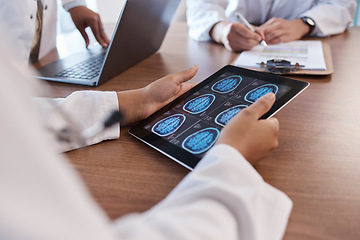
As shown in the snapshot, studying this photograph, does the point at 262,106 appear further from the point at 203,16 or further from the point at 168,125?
the point at 203,16

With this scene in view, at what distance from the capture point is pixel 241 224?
34cm

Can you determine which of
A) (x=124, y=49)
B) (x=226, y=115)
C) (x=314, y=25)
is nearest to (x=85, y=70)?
(x=124, y=49)

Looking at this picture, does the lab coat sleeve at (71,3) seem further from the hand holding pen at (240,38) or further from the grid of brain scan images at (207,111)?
the grid of brain scan images at (207,111)

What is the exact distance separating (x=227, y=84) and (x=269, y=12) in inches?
35.4

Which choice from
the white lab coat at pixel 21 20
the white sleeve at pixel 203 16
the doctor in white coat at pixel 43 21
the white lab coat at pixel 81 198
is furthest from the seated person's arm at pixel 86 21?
the white lab coat at pixel 81 198

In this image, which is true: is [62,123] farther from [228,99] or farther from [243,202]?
[228,99]

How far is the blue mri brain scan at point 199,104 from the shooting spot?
0.59m

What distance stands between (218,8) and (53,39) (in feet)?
2.18

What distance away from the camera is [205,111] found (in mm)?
577

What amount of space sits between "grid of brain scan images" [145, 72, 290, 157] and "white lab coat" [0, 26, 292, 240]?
0.37 feet

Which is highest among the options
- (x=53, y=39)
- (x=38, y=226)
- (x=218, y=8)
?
(x=38, y=226)

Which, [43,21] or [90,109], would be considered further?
[43,21]

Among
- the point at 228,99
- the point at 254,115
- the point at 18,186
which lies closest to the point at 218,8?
the point at 228,99

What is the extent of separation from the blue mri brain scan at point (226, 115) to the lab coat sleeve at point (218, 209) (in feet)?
0.44
